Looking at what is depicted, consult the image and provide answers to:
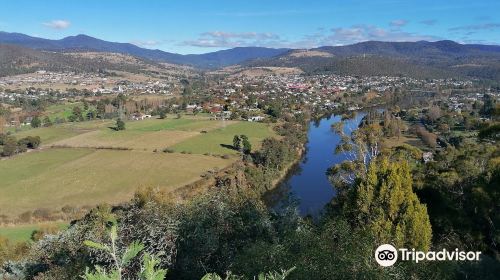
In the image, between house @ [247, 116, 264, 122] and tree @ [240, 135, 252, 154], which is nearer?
tree @ [240, 135, 252, 154]

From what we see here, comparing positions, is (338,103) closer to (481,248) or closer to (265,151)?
(265,151)

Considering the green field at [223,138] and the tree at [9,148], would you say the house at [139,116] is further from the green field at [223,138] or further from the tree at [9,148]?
the tree at [9,148]

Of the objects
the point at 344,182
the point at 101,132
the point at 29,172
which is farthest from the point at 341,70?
the point at 344,182

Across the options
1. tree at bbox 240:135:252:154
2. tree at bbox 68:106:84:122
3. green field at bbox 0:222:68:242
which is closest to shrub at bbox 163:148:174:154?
tree at bbox 240:135:252:154

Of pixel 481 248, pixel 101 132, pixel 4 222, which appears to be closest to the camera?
pixel 481 248

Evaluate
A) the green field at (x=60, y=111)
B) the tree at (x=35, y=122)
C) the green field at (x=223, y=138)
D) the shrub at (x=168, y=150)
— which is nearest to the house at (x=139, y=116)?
the green field at (x=60, y=111)

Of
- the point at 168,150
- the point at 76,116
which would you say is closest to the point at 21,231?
the point at 168,150

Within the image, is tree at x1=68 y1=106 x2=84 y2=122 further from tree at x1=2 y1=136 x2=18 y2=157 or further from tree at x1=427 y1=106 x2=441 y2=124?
tree at x1=427 y1=106 x2=441 y2=124
